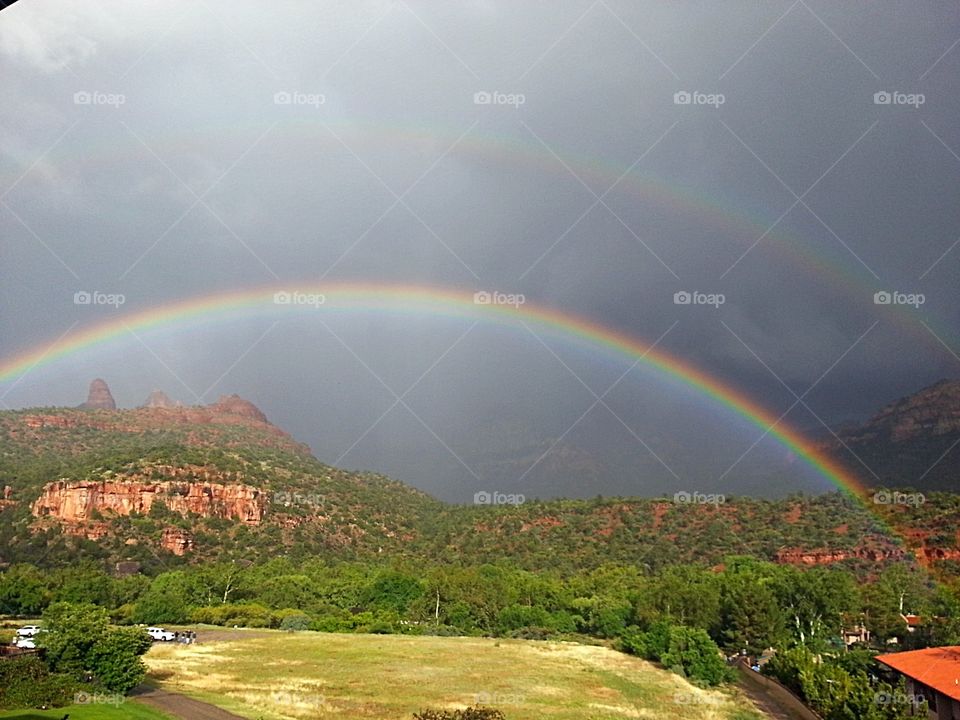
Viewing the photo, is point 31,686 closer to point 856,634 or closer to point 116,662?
point 116,662

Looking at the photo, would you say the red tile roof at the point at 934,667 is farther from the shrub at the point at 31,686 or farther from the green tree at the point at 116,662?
the shrub at the point at 31,686

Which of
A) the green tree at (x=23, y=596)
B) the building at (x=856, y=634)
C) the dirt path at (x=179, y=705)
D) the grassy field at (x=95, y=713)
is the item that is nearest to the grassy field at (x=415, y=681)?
the dirt path at (x=179, y=705)

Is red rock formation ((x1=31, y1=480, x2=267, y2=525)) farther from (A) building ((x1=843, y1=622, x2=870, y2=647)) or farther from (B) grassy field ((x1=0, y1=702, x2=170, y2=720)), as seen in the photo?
(A) building ((x1=843, y1=622, x2=870, y2=647))

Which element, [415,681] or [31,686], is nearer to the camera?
[31,686]

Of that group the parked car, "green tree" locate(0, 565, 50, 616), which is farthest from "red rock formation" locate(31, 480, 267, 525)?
the parked car

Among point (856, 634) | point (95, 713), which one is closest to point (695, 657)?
point (856, 634)

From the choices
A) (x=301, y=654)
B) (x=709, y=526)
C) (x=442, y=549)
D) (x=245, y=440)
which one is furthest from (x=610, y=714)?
(x=245, y=440)
